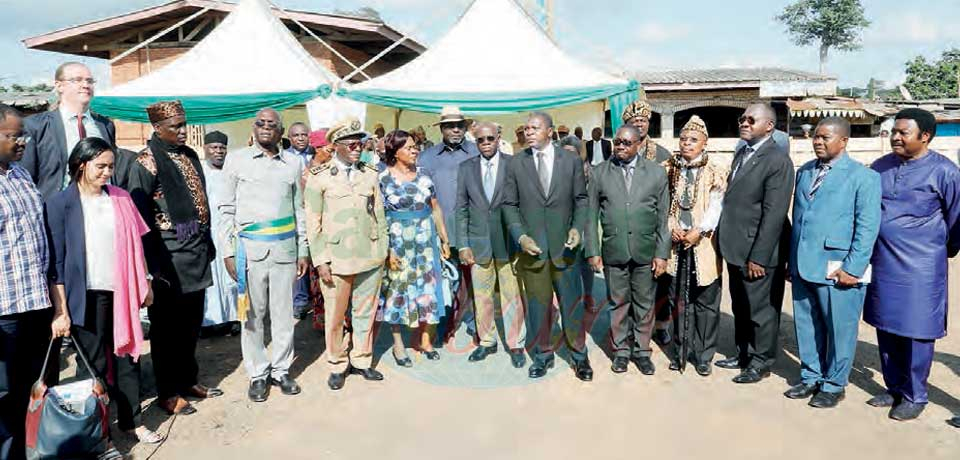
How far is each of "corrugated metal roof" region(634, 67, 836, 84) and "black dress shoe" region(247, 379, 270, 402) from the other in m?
15.8

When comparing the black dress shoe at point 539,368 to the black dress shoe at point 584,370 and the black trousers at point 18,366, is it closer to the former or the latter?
the black dress shoe at point 584,370

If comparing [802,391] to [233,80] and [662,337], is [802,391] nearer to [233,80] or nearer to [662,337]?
[662,337]

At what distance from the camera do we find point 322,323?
16.8 ft

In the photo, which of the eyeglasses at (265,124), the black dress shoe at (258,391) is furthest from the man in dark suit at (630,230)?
the black dress shoe at (258,391)

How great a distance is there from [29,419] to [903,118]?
4.47 m

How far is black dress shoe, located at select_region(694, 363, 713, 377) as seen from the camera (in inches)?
163

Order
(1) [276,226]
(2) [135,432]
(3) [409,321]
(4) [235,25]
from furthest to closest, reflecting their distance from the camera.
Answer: (4) [235,25], (3) [409,321], (1) [276,226], (2) [135,432]

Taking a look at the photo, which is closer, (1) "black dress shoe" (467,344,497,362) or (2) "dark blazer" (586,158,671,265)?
(2) "dark blazer" (586,158,671,265)

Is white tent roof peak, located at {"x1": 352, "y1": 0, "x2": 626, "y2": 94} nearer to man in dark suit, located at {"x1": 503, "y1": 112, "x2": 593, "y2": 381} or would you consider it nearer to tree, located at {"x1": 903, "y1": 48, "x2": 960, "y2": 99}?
man in dark suit, located at {"x1": 503, "y1": 112, "x2": 593, "y2": 381}

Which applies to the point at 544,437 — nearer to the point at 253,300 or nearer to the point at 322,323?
the point at 253,300

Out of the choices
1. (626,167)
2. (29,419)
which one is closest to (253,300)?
(29,419)

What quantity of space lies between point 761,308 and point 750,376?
0.44 m

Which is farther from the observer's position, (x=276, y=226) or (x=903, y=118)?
(x=276, y=226)

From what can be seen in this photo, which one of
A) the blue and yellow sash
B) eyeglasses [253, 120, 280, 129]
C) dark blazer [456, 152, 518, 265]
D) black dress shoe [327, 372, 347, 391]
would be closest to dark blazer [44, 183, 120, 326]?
the blue and yellow sash
